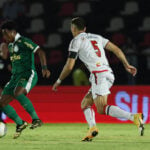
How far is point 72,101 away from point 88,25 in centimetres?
403

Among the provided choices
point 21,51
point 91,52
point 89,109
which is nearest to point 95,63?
point 91,52

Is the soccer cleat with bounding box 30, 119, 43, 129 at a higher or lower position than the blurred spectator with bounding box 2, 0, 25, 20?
lower

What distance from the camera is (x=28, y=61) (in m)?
8.23

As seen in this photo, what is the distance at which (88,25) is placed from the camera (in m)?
15.0

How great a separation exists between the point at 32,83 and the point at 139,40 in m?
6.22

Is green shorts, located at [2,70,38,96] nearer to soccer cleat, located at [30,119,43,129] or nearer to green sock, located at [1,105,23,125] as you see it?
green sock, located at [1,105,23,125]

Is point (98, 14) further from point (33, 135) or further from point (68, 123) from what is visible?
point (33, 135)

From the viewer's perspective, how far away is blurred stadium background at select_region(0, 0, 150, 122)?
1272 centimetres

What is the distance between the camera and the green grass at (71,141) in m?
6.48

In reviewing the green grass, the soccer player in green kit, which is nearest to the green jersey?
the soccer player in green kit

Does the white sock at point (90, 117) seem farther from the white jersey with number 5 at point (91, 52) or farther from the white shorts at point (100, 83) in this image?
the white jersey with number 5 at point (91, 52)

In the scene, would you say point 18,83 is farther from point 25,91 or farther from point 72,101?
point 72,101

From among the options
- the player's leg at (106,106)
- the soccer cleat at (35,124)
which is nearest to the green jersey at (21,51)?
the soccer cleat at (35,124)

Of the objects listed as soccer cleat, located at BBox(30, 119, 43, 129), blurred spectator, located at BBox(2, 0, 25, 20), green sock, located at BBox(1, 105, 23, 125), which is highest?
blurred spectator, located at BBox(2, 0, 25, 20)
